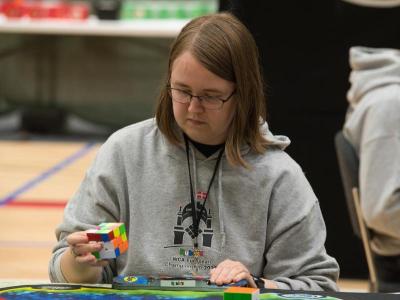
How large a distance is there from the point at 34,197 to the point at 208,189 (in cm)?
475

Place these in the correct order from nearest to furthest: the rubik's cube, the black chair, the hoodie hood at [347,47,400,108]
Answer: the rubik's cube, the black chair, the hoodie hood at [347,47,400,108]

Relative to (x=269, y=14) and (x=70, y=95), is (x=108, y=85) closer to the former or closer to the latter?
(x=70, y=95)

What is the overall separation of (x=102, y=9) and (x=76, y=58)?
68 centimetres

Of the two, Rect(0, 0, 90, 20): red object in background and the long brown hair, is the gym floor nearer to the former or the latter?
Rect(0, 0, 90, 20): red object in background

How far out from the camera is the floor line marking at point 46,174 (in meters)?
Result: 6.81

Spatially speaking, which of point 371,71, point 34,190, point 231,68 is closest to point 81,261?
point 231,68

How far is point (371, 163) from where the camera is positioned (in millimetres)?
3305

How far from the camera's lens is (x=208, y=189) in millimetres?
2316

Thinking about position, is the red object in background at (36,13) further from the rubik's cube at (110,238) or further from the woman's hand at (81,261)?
the rubik's cube at (110,238)

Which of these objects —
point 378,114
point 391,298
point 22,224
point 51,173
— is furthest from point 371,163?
point 51,173

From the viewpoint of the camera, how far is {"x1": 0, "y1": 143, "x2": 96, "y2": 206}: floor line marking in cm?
681

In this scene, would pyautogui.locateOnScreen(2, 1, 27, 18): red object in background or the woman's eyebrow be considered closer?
the woman's eyebrow

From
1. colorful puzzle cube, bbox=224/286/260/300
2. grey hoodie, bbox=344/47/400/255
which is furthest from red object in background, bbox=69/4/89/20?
colorful puzzle cube, bbox=224/286/260/300

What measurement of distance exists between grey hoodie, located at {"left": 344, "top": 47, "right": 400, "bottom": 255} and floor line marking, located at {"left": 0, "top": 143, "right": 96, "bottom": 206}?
149 inches
